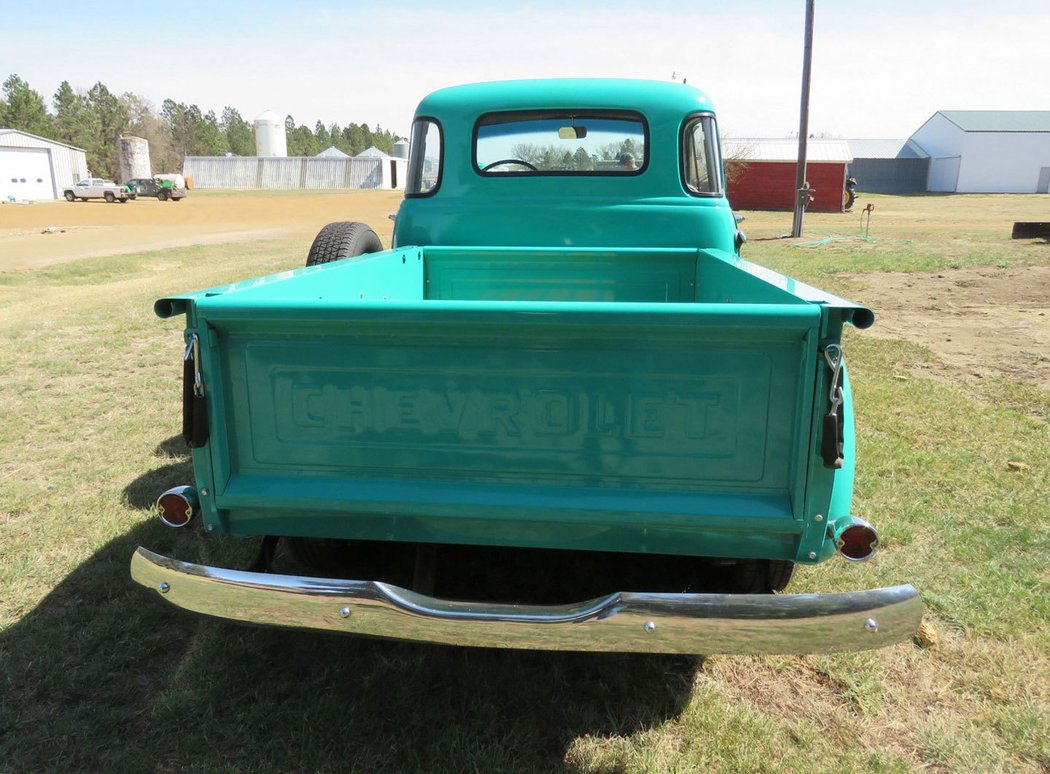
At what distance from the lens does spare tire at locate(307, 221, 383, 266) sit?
14.1 feet

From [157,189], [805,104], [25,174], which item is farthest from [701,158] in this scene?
[25,174]

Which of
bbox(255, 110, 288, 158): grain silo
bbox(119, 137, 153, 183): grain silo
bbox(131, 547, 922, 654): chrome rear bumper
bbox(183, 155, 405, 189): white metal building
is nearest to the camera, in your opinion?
bbox(131, 547, 922, 654): chrome rear bumper

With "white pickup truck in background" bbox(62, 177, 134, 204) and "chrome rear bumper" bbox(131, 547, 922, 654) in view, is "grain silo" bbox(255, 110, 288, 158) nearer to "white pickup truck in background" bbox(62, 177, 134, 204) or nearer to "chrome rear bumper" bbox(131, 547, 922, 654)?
"white pickup truck in background" bbox(62, 177, 134, 204)

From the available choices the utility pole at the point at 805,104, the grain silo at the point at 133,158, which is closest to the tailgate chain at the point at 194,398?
the utility pole at the point at 805,104

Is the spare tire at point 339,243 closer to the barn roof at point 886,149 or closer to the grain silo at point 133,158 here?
the grain silo at point 133,158

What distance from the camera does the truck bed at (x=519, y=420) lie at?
72.2 inches

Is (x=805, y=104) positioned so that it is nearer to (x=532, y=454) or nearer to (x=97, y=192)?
(x=532, y=454)

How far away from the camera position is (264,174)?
58.2 meters

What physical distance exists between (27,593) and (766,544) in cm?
260

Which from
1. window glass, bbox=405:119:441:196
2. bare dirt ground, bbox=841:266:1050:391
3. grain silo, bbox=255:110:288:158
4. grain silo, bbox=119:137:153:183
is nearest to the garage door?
grain silo, bbox=119:137:153:183

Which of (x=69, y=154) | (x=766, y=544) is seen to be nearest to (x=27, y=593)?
(x=766, y=544)

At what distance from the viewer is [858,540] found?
1.94m

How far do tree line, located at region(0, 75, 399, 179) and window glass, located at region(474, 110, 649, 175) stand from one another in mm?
60662

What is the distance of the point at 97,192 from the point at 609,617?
4625 centimetres
